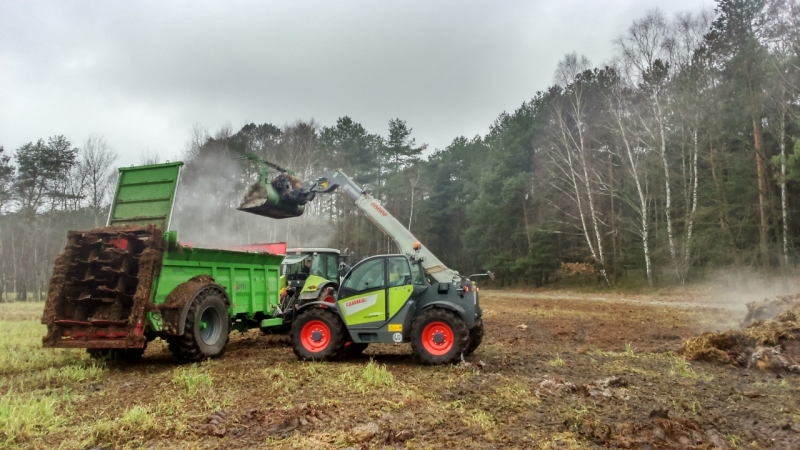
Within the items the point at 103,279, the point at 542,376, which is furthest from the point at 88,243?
the point at 542,376

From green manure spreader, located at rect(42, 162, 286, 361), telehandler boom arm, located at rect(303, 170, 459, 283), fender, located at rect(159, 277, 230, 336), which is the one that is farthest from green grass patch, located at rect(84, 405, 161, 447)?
telehandler boom arm, located at rect(303, 170, 459, 283)

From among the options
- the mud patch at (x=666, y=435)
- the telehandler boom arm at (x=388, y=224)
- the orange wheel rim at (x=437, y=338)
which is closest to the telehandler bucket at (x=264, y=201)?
the telehandler boom arm at (x=388, y=224)

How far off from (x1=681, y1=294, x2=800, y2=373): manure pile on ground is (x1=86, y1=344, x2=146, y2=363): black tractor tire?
8.42 metres

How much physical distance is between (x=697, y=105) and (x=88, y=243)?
79.6 ft

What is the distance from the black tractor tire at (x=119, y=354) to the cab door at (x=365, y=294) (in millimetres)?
3194

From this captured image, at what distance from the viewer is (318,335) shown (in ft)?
26.2

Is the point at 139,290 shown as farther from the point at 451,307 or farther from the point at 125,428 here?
the point at 451,307

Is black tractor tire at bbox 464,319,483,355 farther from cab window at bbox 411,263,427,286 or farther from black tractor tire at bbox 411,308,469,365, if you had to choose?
cab window at bbox 411,263,427,286

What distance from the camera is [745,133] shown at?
22.5 meters

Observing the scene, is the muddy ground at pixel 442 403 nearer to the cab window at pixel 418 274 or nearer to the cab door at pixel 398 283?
the cab door at pixel 398 283

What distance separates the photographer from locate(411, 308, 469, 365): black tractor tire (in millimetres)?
7312

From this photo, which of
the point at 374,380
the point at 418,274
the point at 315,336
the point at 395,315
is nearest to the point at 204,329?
the point at 315,336

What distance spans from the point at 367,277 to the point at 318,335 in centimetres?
117

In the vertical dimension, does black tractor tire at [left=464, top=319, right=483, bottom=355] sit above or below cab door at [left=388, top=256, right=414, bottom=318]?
below
